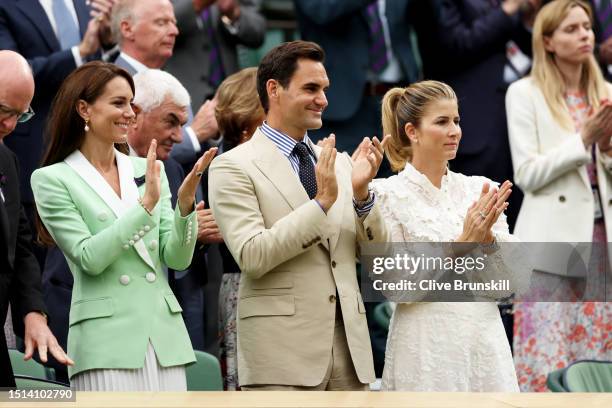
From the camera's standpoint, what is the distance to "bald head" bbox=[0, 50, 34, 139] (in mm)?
5004

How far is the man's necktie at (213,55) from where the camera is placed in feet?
25.5

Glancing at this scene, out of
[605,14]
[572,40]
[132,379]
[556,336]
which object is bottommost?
[132,379]

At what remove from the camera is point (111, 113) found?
17.6 ft

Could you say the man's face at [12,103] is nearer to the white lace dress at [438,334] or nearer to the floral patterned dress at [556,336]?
the white lace dress at [438,334]

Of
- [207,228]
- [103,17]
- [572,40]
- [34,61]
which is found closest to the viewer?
[207,228]

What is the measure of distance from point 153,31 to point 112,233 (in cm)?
211

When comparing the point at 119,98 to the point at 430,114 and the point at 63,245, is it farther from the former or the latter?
the point at 430,114

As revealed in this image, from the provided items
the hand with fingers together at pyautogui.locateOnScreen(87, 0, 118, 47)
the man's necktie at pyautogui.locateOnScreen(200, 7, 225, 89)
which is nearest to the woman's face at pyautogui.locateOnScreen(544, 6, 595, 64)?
the man's necktie at pyautogui.locateOnScreen(200, 7, 225, 89)

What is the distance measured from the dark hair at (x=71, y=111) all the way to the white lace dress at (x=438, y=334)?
4.07 feet

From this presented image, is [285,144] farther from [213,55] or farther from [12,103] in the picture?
[213,55]

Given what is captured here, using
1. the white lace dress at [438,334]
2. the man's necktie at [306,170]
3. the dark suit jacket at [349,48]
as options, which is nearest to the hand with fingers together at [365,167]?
the man's necktie at [306,170]

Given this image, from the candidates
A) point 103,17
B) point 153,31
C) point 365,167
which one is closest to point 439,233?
point 365,167

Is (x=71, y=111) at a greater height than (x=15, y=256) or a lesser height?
greater

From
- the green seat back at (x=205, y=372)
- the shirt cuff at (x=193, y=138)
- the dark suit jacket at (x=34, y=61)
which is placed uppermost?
the dark suit jacket at (x=34, y=61)
